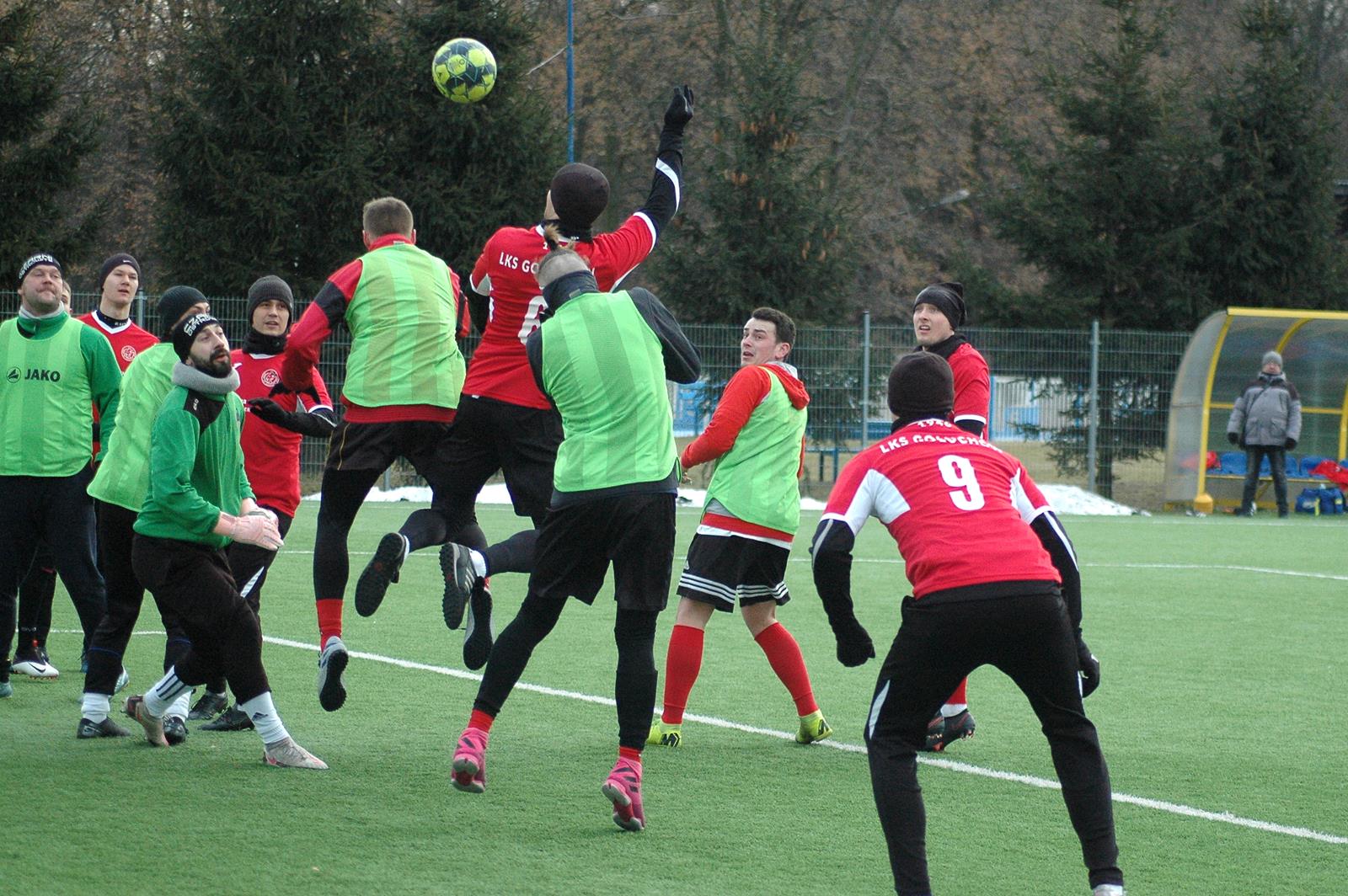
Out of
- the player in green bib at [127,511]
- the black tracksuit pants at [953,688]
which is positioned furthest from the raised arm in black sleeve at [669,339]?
the player in green bib at [127,511]

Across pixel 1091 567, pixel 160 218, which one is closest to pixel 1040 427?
pixel 1091 567

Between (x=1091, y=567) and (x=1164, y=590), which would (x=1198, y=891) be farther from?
(x=1091, y=567)

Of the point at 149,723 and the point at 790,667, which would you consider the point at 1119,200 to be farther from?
the point at 149,723

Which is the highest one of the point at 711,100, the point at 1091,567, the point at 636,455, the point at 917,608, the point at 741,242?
the point at 711,100

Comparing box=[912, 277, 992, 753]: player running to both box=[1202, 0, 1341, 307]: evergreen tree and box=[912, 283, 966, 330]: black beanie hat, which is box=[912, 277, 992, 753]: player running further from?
box=[1202, 0, 1341, 307]: evergreen tree

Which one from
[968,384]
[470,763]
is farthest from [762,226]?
[470,763]

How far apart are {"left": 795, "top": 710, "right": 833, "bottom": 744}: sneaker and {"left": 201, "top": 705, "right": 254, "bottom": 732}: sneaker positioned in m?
2.31

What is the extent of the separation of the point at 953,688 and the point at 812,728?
2465mm

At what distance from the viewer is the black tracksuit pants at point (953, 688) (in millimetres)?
4230

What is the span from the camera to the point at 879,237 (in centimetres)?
3628

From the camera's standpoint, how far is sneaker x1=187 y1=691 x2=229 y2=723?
7.12 metres

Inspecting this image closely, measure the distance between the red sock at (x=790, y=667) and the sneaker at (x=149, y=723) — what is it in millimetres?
2433

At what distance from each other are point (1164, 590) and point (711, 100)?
23131mm

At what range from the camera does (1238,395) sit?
2305 cm
